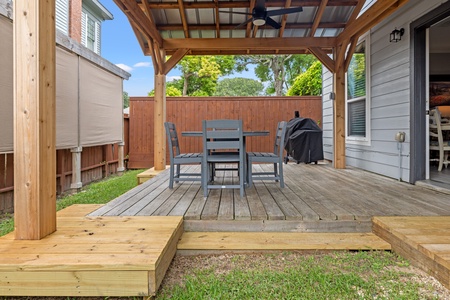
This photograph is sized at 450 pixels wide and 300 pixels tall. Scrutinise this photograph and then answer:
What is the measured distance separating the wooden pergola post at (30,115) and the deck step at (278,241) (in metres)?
1.07

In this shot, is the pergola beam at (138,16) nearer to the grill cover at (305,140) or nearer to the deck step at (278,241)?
the deck step at (278,241)

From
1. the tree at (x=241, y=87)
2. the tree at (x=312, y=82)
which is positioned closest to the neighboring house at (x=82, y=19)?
the tree at (x=312, y=82)

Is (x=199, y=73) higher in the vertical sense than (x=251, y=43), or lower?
higher

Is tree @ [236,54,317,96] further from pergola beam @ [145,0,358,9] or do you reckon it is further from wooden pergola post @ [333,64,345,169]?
pergola beam @ [145,0,358,9]

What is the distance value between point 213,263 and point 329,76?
609 centimetres

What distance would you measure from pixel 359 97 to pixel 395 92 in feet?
3.81

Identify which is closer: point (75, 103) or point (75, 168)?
point (75, 103)

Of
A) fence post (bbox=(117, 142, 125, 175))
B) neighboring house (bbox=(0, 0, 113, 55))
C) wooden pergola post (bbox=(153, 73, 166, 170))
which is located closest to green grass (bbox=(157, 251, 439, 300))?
wooden pergola post (bbox=(153, 73, 166, 170))

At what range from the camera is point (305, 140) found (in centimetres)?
612

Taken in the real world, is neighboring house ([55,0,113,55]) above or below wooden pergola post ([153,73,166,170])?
above

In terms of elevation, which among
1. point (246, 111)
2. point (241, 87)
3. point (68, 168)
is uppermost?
point (241, 87)

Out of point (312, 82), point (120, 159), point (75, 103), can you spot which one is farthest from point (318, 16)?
point (312, 82)

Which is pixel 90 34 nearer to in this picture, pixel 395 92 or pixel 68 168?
pixel 68 168

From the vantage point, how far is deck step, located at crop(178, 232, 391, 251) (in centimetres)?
222
